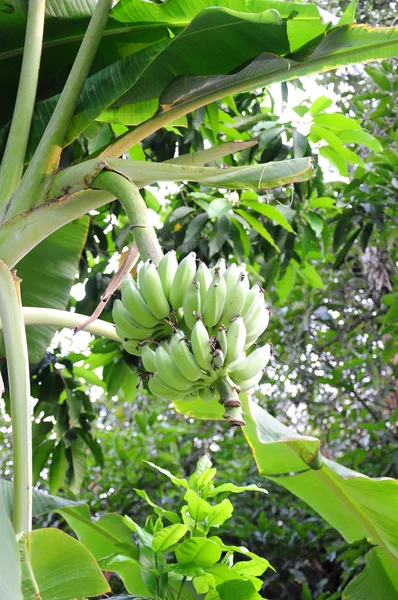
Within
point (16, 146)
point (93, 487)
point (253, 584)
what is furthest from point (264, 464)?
point (93, 487)

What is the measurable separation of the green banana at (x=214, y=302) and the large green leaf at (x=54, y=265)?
2.42ft

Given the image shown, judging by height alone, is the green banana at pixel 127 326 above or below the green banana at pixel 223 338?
above

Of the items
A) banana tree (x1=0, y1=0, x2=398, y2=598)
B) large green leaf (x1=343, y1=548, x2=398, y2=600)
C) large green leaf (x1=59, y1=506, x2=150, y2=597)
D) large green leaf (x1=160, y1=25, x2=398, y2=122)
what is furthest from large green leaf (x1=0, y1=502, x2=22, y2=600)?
large green leaf (x1=343, y1=548, x2=398, y2=600)

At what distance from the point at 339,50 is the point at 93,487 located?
3.60 metres

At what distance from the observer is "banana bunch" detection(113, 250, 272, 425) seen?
79cm

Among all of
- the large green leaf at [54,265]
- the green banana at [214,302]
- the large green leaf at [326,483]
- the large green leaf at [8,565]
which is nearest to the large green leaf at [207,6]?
the large green leaf at [54,265]

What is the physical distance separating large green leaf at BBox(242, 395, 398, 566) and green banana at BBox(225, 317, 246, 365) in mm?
156

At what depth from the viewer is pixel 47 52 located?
4.33ft

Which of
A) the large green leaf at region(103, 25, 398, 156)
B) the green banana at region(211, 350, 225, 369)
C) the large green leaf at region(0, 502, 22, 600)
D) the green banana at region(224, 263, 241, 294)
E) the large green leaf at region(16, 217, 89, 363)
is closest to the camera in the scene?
the large green leaf at region(0, 502, 22, 600)

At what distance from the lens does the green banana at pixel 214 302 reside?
829mm

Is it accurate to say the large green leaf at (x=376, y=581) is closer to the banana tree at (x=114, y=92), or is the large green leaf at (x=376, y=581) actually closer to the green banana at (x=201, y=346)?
the banana tree at (x=114, y=92)

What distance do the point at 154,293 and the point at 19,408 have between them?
241 mm

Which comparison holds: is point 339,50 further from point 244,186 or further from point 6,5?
point 6,5

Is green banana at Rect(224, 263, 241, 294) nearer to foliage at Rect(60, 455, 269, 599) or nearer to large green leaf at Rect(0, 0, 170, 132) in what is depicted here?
foliage at Rect(60, 455, 269, 599)
